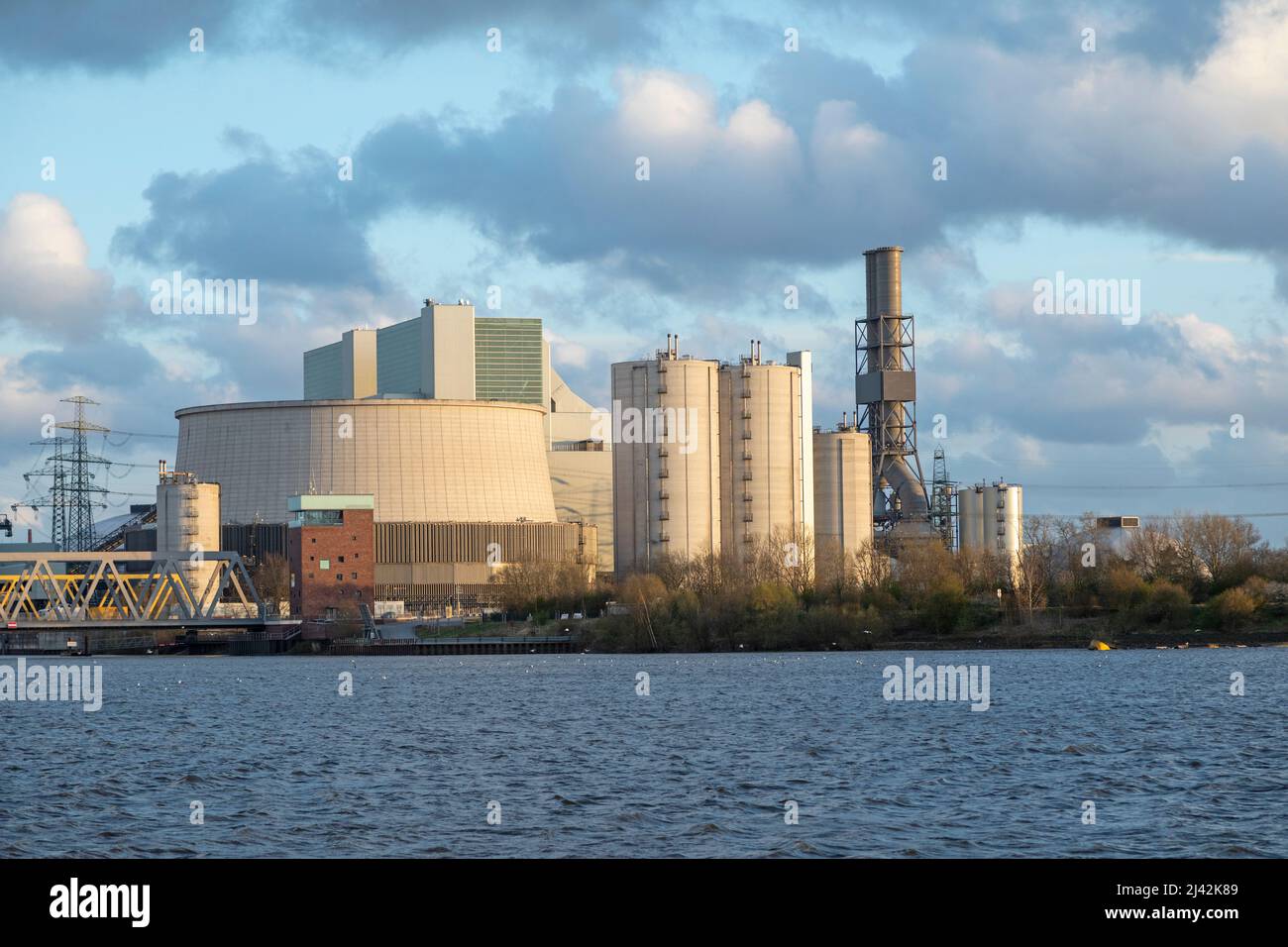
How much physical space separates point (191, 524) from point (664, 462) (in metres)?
43.0

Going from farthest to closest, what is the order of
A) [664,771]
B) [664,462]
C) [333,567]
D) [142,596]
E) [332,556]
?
[142,596], [664,462], [332,556], [333,567], [664,771]

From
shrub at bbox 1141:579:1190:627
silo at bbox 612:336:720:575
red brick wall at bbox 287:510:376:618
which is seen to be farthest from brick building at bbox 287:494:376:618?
shrub at bbox 1141:579:1190:627

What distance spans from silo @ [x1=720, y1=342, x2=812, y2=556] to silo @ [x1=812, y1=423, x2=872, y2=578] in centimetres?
881

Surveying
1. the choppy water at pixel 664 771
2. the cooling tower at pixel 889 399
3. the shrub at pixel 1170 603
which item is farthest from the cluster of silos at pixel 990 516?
the choppy water at pixel 664 771

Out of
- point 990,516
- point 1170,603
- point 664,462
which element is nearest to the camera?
point 1170,603

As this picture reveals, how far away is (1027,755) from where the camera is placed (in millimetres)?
39750

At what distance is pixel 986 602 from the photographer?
110938mm

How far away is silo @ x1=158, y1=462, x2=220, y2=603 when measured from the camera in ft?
480

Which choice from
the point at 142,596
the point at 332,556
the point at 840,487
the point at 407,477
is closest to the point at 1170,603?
the point at 840,487

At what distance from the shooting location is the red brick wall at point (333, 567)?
131000mm

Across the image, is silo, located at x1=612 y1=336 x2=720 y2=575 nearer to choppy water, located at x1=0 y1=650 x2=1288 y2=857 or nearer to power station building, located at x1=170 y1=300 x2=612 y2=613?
power station building, located at x1=170 y1=300 x2=612 y2=613

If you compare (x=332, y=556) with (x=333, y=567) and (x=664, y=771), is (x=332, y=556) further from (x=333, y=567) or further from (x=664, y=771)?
(x=664, y=771)

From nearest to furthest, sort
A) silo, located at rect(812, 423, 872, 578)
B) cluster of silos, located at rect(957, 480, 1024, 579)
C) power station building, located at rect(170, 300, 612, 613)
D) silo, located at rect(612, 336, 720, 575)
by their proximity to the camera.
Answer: silo, located at rect(612, 336, 720, 575) < power station building, located at rect(170, 300, 612, 613) < silo, located at rect(812, 423, 872, 578) < cluster of silos, located at rect(957, 480, 1024, 579)
